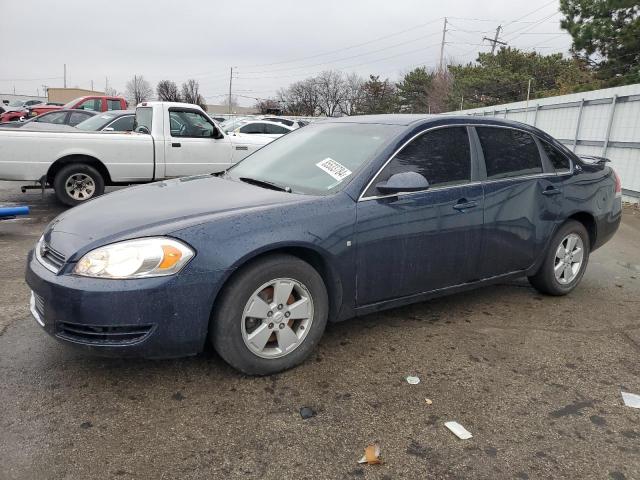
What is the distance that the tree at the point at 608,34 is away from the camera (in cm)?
1884

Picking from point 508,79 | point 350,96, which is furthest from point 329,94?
point 508,79

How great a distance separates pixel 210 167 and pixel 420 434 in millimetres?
7643

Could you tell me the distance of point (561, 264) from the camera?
4.73 metres

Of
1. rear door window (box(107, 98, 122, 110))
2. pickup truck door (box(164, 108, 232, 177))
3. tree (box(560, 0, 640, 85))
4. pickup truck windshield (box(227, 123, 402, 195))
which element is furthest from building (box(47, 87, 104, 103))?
pickup truck windshield (box(227, 123, 402, 195))

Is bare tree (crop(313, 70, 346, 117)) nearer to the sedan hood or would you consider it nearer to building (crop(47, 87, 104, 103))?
building (crop(47, 87, 104, 103))

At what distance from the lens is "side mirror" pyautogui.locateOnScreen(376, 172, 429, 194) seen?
11.1 feet

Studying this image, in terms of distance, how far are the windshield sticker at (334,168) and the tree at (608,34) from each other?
63.4 feet

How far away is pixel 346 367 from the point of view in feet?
10.9

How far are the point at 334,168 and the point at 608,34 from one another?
68.3 ft

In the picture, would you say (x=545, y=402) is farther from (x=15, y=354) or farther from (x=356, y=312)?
(x=15, y=354)

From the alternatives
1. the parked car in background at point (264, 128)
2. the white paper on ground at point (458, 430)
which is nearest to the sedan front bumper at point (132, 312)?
the white paper on ground at point (458, 430)

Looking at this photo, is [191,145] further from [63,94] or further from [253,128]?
[63,94]

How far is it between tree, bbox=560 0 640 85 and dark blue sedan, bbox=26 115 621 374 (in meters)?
17.8

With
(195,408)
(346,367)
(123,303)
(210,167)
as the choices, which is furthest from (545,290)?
(210,167)
